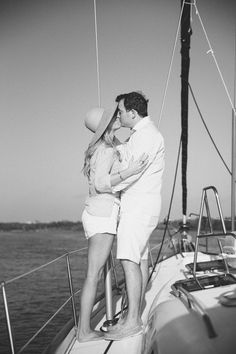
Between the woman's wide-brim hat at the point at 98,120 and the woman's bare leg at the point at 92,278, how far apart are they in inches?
29.2

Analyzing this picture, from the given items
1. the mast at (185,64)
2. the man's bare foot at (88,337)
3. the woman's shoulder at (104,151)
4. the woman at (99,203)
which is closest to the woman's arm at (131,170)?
the woman at (99,203)

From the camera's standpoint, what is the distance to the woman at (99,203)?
8.55 feet

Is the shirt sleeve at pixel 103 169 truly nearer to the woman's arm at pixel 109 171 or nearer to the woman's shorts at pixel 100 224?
the woman's arm at pixel 109 171

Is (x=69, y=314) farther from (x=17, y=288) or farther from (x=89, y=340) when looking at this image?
(x=89, y=340)

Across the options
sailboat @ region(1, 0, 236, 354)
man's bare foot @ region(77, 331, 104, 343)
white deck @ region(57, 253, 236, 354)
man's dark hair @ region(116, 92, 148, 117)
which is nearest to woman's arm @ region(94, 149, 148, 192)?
man's dark hair @ region(116, 92, 148, 117)

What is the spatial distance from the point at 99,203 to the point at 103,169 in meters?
0.25

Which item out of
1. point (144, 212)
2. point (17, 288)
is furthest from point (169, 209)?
point (17, 288)

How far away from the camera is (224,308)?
1.68 m

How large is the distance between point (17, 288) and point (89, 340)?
17236 millimetres

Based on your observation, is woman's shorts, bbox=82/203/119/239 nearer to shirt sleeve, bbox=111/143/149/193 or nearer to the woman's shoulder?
shirt sleeve, bbox=111/143/149/193

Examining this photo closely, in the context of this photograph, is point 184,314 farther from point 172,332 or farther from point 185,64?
point 185,64

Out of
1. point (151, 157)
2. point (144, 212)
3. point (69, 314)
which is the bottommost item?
point (69, 314)

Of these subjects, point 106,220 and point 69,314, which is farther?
point 69,314

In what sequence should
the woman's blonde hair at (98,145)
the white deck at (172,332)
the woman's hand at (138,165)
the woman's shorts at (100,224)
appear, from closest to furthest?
1. the white deck at (172,332)
2. the woman's hand at (138,165)
3. the woman's shorts at (100,224)
4. the woman's blonde hair at (98,145)
